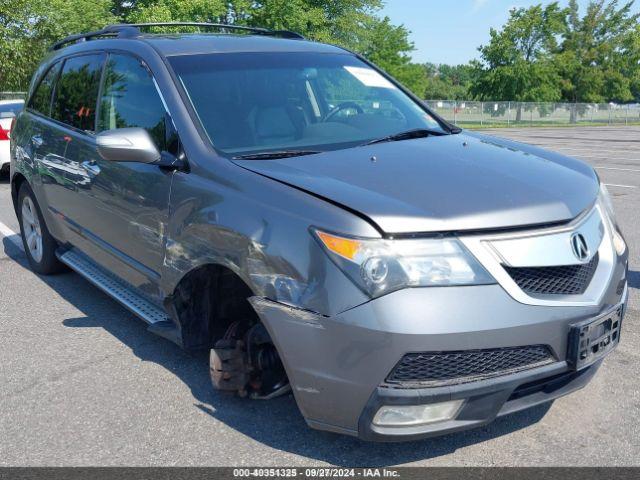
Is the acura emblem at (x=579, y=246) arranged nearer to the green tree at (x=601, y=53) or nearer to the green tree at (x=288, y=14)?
the green tree at (x=288, y=14)

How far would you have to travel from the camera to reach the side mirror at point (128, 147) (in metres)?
3.38

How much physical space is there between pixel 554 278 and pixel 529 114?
46781 mm

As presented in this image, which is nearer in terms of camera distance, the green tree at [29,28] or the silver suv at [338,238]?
the silver suv at [338,238]

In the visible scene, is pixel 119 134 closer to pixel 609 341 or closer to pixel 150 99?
pixel 150 99

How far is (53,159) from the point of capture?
4.97m

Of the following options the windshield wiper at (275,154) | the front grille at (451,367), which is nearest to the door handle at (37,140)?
the windshield wiper at (275,154)

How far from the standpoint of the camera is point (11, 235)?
7.68 m

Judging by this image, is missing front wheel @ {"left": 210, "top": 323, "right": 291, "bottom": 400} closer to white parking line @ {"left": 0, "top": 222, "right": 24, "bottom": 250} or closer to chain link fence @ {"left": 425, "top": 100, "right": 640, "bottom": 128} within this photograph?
white parking line @ {"left": 0, "top": 222, "right": 24, "bottom": 250}

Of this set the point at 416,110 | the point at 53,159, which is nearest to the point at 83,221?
the point at 53,159

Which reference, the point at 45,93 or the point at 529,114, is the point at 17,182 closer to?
the point at 45,93

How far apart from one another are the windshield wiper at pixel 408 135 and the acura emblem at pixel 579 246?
1181mm

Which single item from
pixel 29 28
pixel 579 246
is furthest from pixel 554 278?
pixel 29 28

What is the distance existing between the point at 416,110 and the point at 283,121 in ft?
3.30

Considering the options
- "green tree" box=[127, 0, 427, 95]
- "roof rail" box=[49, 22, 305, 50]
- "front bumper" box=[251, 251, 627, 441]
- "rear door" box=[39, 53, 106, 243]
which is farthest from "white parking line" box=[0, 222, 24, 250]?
"green tree" box=[127, 0, 427, 95]
